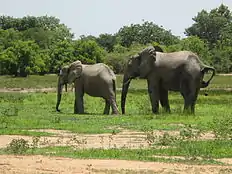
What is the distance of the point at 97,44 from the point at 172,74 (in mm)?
72298

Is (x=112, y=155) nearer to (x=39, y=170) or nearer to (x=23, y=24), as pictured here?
(x=39, y=170)

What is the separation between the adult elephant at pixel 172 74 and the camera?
2584 centimetres

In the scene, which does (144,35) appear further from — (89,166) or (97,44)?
(89,166)

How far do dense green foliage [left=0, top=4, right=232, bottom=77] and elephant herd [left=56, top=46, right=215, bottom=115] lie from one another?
152 feet

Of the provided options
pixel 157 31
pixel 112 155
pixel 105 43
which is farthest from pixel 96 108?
pixel 105 43

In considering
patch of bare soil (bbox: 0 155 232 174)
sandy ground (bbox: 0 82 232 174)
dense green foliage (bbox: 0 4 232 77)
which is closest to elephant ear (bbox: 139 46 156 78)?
sandy ground (bbox: 0 82 232 174)

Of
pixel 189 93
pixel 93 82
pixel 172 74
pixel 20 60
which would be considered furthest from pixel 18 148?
pixel 20 60

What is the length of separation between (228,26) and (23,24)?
49.6m

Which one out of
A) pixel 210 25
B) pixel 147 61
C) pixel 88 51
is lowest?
pixel 147 61

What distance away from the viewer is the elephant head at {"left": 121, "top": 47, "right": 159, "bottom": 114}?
87.5ft

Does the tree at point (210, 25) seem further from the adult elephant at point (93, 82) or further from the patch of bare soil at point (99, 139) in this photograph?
the patch of bare soil at point (99, 139)

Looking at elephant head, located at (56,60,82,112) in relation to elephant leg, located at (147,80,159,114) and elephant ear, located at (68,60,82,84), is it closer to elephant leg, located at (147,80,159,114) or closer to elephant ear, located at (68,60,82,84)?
elephant ear, located at (68,60,82,84)

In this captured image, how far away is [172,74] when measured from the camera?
1033 inches

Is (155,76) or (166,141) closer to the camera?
(166,141)
